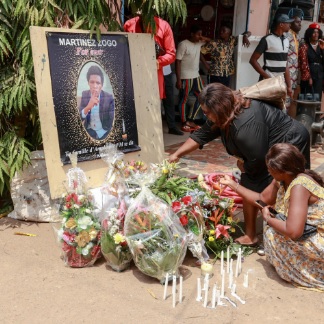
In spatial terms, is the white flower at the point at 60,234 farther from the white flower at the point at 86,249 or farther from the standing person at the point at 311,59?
the standing person at the point at 311,59

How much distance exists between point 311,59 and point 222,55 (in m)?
1.69

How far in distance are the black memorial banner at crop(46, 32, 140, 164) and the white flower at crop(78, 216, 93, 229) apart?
55 centimetres

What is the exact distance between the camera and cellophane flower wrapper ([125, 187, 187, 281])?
2813 mm

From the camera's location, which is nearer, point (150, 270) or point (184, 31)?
point (150, 270)

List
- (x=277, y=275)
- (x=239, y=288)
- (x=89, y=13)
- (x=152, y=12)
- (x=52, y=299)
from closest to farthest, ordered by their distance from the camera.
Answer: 1. (x=52, y=299)
2. (x=239, y=288)
3. (x=277, y=275)
4. (x=89, y=13)
5. (x=152, y=12)

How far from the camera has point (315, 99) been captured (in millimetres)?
7523

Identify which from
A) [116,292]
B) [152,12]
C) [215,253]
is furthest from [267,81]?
[116,292]

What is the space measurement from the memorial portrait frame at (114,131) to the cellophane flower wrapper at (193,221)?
0.83 meters

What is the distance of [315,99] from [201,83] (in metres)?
1.92

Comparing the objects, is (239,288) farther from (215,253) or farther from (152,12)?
(152,12)

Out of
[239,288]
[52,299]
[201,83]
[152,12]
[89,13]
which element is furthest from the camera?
[201,83]

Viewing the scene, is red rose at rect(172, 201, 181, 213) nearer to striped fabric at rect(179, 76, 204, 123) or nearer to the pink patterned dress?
the pink patterned dress

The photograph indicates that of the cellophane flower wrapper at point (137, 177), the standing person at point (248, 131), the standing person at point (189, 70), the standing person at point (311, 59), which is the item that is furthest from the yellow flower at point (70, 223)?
the standing person at point (311, 59)

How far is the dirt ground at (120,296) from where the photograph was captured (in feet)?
8.48
